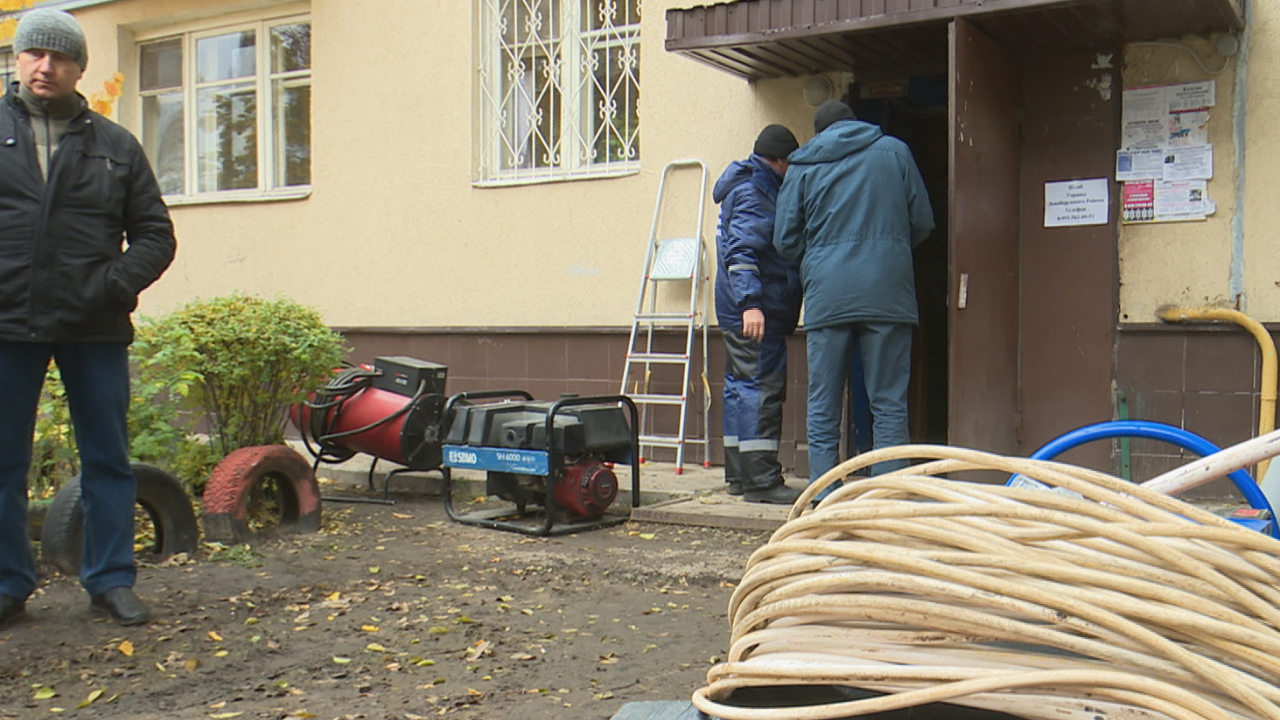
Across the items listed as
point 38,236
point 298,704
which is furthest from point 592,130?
point 298,704

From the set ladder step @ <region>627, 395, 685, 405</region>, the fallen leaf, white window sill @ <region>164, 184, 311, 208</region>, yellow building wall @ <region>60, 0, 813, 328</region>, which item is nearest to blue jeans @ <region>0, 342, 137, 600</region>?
the fallen leaf

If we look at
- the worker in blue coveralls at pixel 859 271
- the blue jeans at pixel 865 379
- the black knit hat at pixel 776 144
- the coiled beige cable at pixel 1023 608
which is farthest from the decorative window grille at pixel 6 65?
the coiled beige cable at pixel 1023 608

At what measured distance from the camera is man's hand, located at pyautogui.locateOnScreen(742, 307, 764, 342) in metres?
6.04

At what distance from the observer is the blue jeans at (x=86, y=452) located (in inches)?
152

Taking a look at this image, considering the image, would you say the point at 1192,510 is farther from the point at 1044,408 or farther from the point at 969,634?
the point at 1044,408

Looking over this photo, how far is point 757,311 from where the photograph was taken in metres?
6.07

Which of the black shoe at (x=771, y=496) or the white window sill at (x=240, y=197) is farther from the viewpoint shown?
Answer: the white window sill at (x=240, y=197)

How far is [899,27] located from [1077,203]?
1480mm

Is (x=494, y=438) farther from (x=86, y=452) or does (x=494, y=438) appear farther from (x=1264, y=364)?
(x=1264, y=364)

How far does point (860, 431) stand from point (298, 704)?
3783mm

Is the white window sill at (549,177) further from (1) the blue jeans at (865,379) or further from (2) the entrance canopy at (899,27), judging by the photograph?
(1) the blue jeans at (865,379)

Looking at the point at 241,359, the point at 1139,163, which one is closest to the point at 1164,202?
the point at 1139,163

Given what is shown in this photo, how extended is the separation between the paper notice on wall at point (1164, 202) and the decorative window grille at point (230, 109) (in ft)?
22.2

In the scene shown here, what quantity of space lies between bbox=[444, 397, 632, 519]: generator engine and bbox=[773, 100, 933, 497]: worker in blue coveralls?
1.16m
